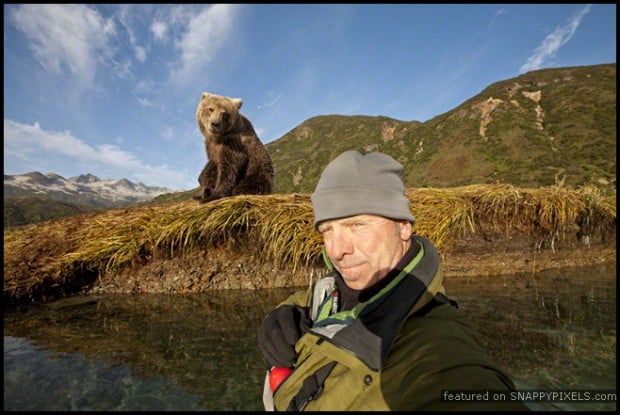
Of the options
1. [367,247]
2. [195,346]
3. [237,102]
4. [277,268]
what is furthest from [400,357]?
[237,102]

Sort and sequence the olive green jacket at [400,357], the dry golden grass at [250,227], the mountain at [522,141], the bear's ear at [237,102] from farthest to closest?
the mountain at [522,141] → the bear's ear at [237,102] → the dry golden grass at [250,227] → the olive green jacket at [400,357]

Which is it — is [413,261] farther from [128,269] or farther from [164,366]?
[128,269]

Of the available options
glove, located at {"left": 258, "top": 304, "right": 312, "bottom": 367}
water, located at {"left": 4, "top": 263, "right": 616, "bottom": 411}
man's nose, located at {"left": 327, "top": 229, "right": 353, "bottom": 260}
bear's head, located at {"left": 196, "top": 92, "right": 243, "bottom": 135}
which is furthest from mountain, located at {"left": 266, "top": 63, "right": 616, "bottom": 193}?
glove, located at {"left": 258, "top": 304, "right": 312, "bottom": 367}

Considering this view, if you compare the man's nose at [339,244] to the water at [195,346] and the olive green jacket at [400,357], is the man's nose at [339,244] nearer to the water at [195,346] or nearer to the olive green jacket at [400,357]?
the olive green jacket at [400,357]

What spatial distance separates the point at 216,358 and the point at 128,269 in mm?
2609

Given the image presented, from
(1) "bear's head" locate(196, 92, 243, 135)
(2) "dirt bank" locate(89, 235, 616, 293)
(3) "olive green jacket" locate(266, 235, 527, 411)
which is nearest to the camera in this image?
(3) "olive green jacket" locate(266, 235, 527, 411)

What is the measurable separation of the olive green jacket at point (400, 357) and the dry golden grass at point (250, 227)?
2.99 m

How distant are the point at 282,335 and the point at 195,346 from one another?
1420mm

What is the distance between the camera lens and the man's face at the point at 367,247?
5.21ft

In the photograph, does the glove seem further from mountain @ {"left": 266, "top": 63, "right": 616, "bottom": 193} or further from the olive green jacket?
mountain @ {"left": 266, "top": 63, "right": 616, "bottom": 193}

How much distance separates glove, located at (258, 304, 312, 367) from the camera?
4.99ft

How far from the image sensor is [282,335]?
1568mm

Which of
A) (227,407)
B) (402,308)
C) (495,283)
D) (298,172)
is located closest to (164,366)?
(227,407)

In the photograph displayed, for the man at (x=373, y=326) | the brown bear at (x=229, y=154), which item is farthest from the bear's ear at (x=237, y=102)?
the man at (x=373, y=326)
